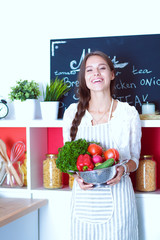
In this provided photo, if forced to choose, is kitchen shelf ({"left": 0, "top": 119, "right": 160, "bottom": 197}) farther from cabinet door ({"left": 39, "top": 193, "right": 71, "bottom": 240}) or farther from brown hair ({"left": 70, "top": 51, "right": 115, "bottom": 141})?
brown hair ({"left": 70, "top": 51, "right": 115, "bottom": 141})

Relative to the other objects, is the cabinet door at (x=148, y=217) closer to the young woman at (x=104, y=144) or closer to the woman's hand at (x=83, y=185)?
the young woman at (x=104, y=144)

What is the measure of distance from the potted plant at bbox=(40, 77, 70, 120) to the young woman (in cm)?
23

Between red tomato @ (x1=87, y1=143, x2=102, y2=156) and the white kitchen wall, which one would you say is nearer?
red tomato @ (x1=87, y1=143, x2=102, y2=156)

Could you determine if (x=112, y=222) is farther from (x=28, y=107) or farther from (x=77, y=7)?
(x=77, y=7)

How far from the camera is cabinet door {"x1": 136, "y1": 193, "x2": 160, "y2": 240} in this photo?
2.12 m

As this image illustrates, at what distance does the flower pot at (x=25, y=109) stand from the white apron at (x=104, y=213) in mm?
586

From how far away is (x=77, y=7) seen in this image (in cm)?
234

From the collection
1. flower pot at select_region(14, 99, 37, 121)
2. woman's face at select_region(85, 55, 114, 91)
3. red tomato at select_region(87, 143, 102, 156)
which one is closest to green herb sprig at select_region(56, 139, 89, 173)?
red tomato at select_region(87, 143, 102, 156)

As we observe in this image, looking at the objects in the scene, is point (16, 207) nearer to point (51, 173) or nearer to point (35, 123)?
point (51, 173)

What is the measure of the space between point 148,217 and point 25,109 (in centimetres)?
94

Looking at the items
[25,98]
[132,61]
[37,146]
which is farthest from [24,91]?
[132,61]

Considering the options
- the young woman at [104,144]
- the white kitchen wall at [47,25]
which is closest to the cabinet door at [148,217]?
the young woman at [104,144]

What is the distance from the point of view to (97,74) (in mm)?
1890

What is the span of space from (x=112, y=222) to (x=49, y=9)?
136 cm
